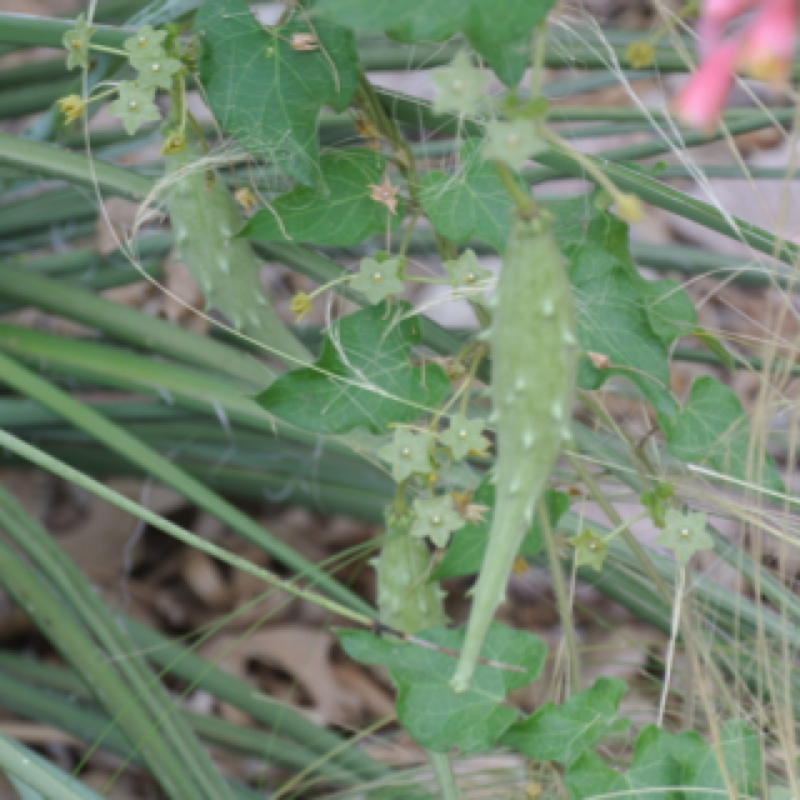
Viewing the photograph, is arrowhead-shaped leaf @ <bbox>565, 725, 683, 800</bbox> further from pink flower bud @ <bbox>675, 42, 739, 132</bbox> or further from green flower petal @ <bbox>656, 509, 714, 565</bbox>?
pink flower bud @ <bbox>675, 42, 739, 132</bbox>

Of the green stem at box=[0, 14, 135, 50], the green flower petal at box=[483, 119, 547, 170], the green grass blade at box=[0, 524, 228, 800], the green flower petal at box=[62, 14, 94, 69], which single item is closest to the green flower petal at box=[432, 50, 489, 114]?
the green flower petal at box=[483, 119, 547, 170]

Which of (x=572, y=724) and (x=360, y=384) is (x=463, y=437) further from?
(x=572, y=724)

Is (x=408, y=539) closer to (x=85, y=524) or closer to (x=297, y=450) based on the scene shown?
(x=297, y=450)

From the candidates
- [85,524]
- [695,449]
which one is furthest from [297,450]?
→ [695,449]

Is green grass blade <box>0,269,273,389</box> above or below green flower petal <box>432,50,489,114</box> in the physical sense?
below

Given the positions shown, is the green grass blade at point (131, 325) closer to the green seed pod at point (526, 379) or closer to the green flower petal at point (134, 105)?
the green flower petal at point (134, 105)
